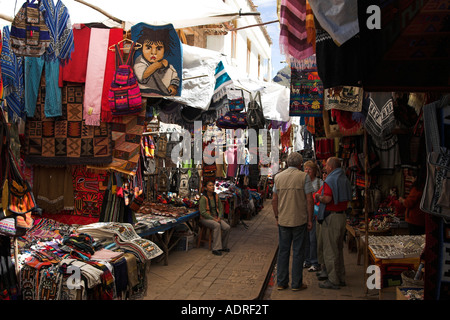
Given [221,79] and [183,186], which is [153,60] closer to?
[221,79]

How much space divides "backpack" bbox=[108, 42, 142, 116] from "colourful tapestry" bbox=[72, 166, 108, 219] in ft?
3.24

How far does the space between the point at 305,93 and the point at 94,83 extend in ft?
10.5

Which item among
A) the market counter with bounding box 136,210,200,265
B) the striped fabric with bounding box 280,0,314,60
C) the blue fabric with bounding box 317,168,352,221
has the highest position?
the striped fabric with bounding box 280,0,314,60

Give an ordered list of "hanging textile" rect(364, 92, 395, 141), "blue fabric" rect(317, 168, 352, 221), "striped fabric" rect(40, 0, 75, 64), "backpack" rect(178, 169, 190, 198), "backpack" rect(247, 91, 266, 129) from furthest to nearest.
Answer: "backpack" rect(178, 169, 190, 198) < "backpack" rect(247, 91, 266, 129) < "blue fabric" rect(317, 168, 352, 221) < "hanging textile" rect(364, 92, 395, 141) < "striped fabric" rect(40, 0, 75, 64)

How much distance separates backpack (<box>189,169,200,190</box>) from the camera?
10.2 metres

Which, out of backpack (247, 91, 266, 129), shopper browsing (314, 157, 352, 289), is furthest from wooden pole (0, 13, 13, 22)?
backpack (247, 91, 266, 129)

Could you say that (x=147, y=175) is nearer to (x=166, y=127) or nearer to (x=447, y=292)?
(x=166, y=127)

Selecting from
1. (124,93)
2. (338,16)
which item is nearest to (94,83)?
(124,93)

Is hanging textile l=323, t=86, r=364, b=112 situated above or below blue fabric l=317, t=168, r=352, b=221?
above

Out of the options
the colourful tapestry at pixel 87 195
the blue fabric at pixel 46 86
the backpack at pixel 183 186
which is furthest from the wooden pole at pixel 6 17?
the backpack at pixel 183 186

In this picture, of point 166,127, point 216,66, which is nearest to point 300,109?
point 216,66

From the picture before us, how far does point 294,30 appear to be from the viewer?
3.35m

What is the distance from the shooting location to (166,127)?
1109cm

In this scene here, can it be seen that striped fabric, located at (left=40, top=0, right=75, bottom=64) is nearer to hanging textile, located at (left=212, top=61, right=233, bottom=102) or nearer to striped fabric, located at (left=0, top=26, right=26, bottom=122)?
striped fabric, located at (left=0, top=26, right=26, bottom=122)
